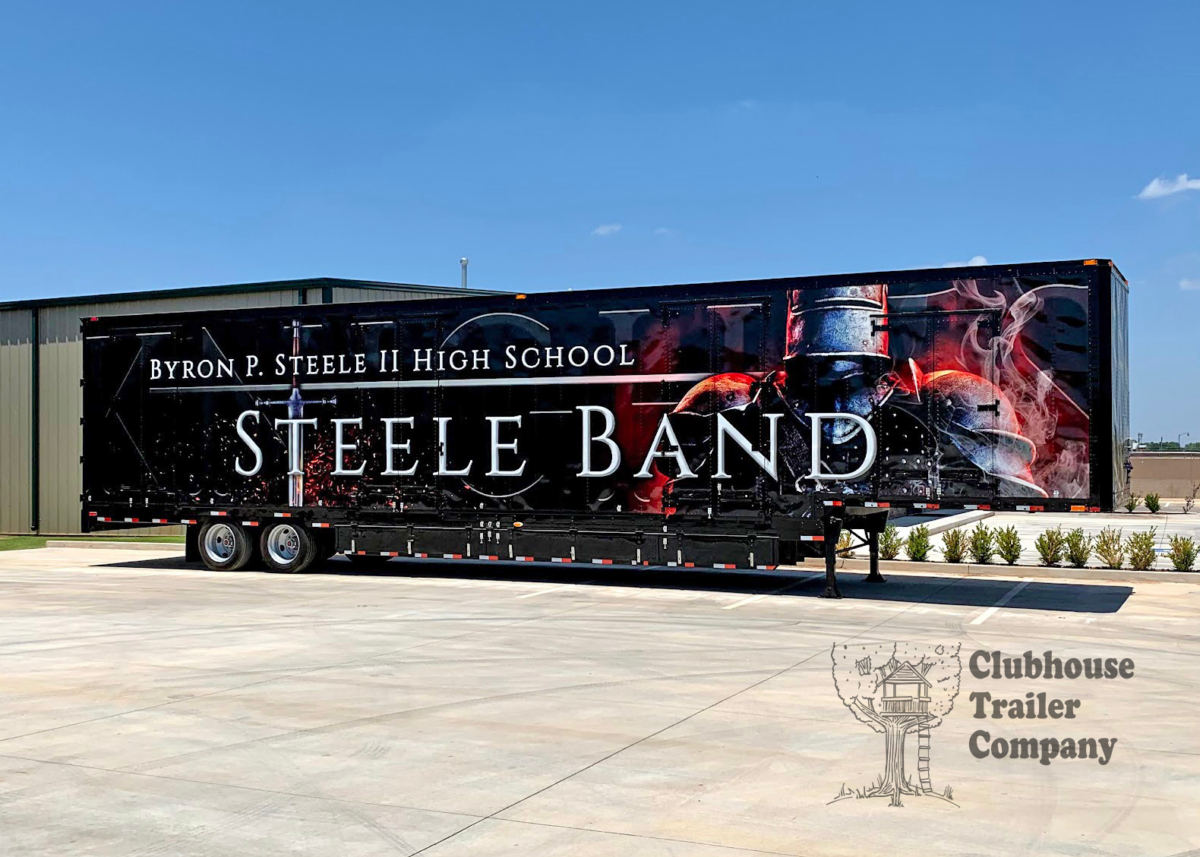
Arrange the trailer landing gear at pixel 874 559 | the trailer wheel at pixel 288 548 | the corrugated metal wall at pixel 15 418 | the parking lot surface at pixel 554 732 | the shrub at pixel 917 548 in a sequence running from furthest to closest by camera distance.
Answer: the corrugated metal wall at pixel 15 418
the shrub at pixel 917 548
the trailer wheel at pixel 288 548
the trailer landing gear at pixel 874 559
the parking lot surface at pixel 554 732


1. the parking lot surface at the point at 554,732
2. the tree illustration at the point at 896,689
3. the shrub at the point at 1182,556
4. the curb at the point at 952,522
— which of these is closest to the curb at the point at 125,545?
the parking lot surface at the point at 554,732

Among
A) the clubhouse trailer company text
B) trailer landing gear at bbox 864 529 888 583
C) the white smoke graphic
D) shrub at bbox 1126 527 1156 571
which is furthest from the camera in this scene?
shrub at bbox 1126 527 1156 571

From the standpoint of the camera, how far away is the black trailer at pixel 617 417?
50.3 feet

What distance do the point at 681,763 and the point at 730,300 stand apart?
33.1 ft

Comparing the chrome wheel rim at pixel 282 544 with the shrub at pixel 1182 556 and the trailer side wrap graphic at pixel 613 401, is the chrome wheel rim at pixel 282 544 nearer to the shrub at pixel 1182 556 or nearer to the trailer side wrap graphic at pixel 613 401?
the trailer side wrap graphic at pixel 613 401

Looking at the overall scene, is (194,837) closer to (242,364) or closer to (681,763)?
(681,763)

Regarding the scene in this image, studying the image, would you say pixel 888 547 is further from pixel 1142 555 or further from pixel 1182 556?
pixel 1182 556

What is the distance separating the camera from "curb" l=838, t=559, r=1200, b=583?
62.1 feet

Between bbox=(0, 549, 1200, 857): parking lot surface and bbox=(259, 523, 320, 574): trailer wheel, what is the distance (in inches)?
165

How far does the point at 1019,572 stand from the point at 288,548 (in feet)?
40.0

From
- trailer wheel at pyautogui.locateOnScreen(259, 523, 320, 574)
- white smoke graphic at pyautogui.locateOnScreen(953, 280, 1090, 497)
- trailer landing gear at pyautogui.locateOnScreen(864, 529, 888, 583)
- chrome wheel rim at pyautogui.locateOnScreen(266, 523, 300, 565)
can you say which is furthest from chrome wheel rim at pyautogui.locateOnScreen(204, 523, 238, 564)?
white smoke graphic at pyautogui.locateOnScreen(953, 280, 1090, 497)

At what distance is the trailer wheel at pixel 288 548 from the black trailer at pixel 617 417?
0.14 ft

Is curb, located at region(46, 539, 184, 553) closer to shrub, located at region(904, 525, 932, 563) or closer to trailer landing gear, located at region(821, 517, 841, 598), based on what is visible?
trailer landing gear, located at region(821, 517, 841, 598)

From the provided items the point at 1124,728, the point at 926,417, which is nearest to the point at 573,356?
the point at 926,417
